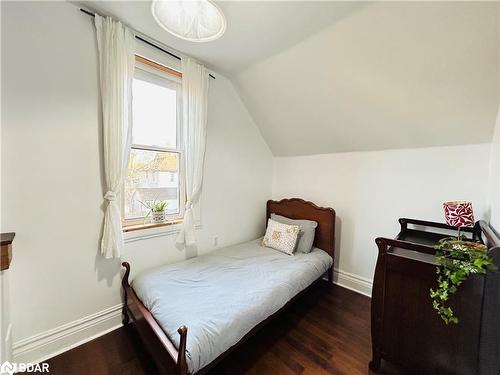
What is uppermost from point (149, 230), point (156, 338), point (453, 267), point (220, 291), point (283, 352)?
point (453, 267)

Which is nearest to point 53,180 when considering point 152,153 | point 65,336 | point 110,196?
point 110,196

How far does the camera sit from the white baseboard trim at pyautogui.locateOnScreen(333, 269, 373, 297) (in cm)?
251

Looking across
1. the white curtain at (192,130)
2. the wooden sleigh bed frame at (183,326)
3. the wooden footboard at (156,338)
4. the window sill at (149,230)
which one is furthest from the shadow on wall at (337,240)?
the wooden footboard at (156,338)

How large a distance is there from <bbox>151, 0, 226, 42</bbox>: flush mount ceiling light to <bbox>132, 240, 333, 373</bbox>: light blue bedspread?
6.19 ft

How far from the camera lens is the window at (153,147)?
6.72 ft

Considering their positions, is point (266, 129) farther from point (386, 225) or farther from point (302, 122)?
point (386, 225)

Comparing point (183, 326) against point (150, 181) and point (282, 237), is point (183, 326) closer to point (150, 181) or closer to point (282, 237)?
point (150, 181)

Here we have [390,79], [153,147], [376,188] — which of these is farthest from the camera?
[376,188]

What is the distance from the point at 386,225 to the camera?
94.3 inches

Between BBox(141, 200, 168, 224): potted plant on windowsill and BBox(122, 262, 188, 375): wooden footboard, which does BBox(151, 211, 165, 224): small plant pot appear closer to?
BBox(141, 200, 168, 224): potted plant on windowsill

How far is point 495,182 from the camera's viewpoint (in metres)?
1.59

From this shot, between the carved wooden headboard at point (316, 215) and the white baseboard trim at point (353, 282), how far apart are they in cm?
34

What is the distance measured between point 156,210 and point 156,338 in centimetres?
116

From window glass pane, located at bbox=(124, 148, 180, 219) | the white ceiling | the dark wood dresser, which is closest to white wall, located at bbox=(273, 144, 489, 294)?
the dark wood dresser
